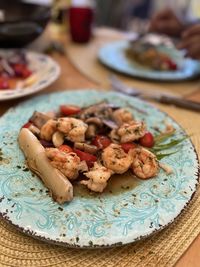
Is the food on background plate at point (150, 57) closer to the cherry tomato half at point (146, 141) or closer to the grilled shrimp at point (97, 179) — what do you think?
the cherry tomato half at point (146, 141)

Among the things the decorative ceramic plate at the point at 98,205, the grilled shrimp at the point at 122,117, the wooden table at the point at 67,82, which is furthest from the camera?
the wooden table at the point at 67,82

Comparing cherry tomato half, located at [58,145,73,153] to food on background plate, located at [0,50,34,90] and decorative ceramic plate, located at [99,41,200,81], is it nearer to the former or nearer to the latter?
food on background plate, located at [0,50,34,90]

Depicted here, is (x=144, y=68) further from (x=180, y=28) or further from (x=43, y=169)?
(x=43, y=169)

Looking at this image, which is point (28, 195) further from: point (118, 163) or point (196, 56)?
point (196, 56)

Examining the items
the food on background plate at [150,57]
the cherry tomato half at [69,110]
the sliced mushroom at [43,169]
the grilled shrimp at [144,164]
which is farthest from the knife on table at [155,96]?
the sliced mushroom at [43,169]

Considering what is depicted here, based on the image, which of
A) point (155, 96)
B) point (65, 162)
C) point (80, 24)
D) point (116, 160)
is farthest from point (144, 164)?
point (80, 24)

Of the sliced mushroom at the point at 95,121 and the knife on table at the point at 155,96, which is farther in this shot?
the knife on table at the point at 155,96

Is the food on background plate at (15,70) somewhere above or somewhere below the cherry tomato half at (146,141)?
below
